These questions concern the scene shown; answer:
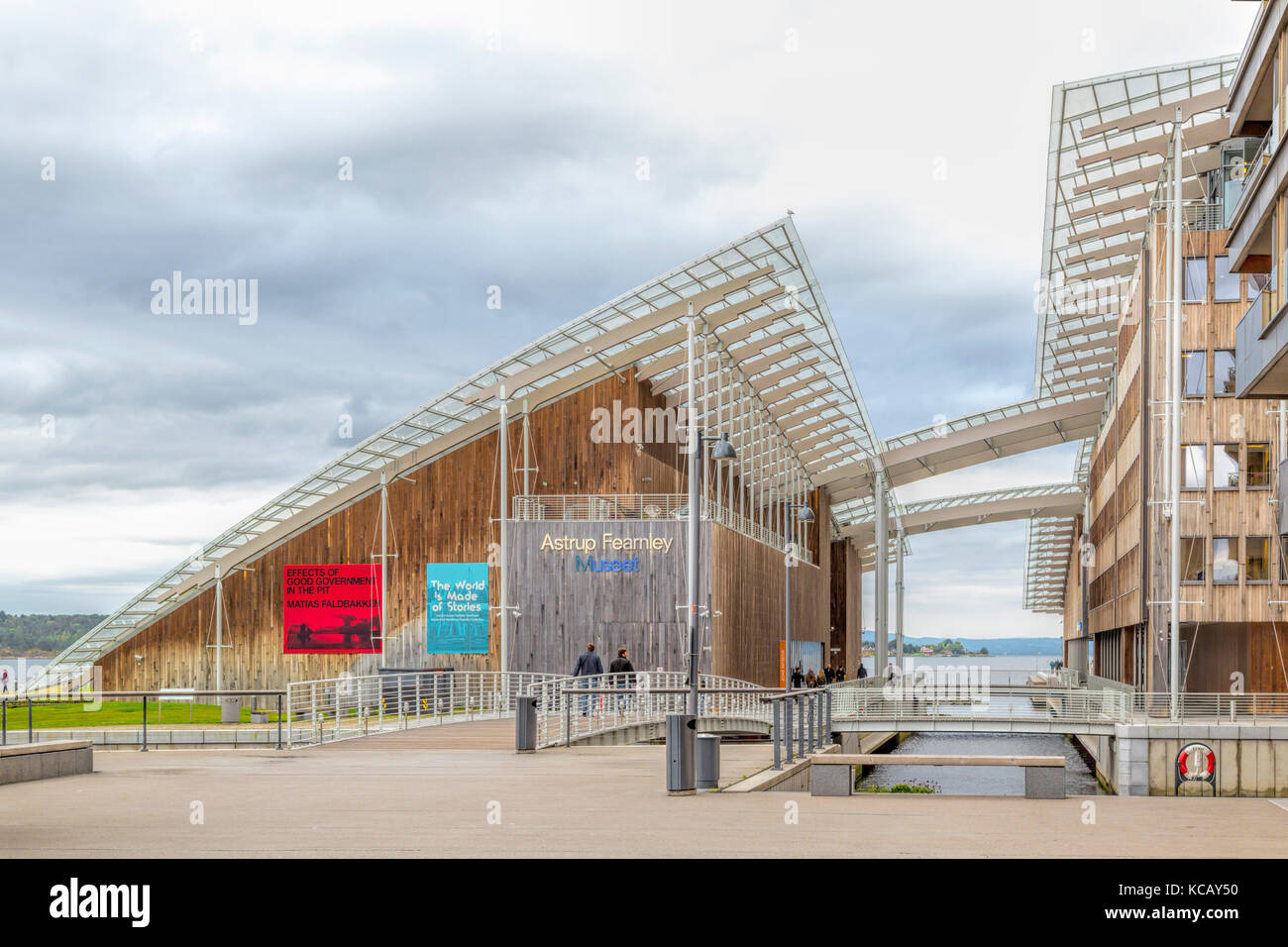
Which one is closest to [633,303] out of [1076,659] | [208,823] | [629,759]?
[629,759]

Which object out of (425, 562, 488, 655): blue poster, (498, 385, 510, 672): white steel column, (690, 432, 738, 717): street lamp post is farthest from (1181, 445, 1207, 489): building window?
(425, 562, 488, 655): blue poster

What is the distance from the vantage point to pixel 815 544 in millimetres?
63656

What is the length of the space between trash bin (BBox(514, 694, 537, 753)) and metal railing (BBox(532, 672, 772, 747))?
974 mm

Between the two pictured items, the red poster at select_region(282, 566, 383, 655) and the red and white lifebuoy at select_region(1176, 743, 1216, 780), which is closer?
the red and white lifebuoy at select_region(1176, 743, 1216, 780)

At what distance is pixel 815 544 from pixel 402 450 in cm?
2835

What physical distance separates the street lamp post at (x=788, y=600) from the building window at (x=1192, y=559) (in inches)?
445

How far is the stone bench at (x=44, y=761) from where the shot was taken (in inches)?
619

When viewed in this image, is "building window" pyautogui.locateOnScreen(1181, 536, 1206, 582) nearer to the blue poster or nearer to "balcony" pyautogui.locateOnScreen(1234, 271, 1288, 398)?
"balcony" pyautogui.locateOnScreen(1234, 271, 1288, 398)

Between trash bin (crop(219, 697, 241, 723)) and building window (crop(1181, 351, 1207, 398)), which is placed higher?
building window (crop(1181, 351, 1207, 398))

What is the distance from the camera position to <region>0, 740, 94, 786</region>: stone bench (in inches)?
619

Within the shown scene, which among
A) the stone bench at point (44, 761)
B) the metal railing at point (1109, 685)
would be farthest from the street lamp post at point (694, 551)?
the metal railing at point (1109, 685)

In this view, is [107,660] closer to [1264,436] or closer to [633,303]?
[633,303]

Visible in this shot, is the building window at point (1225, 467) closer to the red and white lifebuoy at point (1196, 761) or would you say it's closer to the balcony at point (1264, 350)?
the red and white lifebuoy at point (1196, 761)

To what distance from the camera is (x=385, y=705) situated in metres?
30.1
